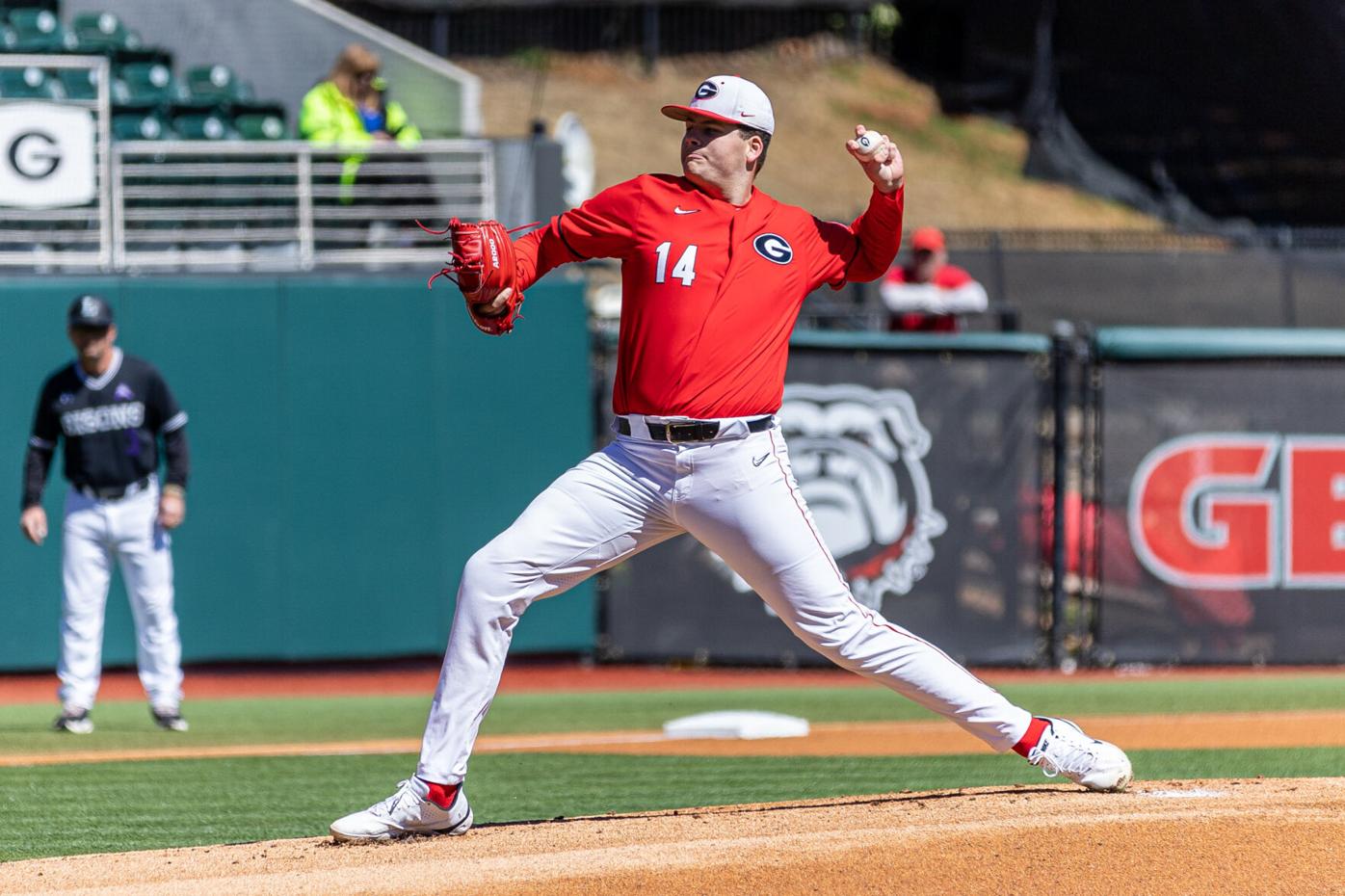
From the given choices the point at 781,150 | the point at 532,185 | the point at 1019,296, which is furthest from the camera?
the point at 781,150

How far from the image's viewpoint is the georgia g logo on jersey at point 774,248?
4.68m

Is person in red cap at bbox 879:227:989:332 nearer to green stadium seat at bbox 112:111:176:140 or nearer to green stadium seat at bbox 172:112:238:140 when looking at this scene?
green stadium seat at bbox 172:112:238:140

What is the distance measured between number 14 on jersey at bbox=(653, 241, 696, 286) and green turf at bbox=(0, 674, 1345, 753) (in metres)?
4.18

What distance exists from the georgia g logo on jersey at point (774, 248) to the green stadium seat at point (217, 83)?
A: 9855 mm

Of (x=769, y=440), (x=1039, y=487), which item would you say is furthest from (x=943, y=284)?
(x=769, y=440)

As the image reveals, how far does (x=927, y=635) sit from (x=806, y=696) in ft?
3.98

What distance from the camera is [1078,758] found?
4.81m

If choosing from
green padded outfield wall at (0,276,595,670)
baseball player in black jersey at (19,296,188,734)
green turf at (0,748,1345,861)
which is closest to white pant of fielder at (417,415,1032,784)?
green turf at (0,748,1345,861)

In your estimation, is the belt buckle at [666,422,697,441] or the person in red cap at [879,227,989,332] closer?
the belt buckle at [666,422,697,441]

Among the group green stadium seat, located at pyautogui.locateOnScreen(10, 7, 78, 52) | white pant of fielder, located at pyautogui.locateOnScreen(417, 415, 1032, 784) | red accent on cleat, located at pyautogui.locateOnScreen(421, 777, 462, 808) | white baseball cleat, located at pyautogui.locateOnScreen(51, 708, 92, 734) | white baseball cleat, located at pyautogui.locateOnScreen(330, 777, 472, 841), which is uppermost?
green stadium seat, located at pyautogui.locateOnScreen(10, 7, 78, 52)

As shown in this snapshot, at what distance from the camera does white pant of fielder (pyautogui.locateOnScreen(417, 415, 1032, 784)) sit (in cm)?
452

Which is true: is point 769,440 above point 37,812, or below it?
above

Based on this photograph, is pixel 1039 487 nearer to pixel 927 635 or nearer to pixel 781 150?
pixel 927 635

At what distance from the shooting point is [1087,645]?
424 inches
